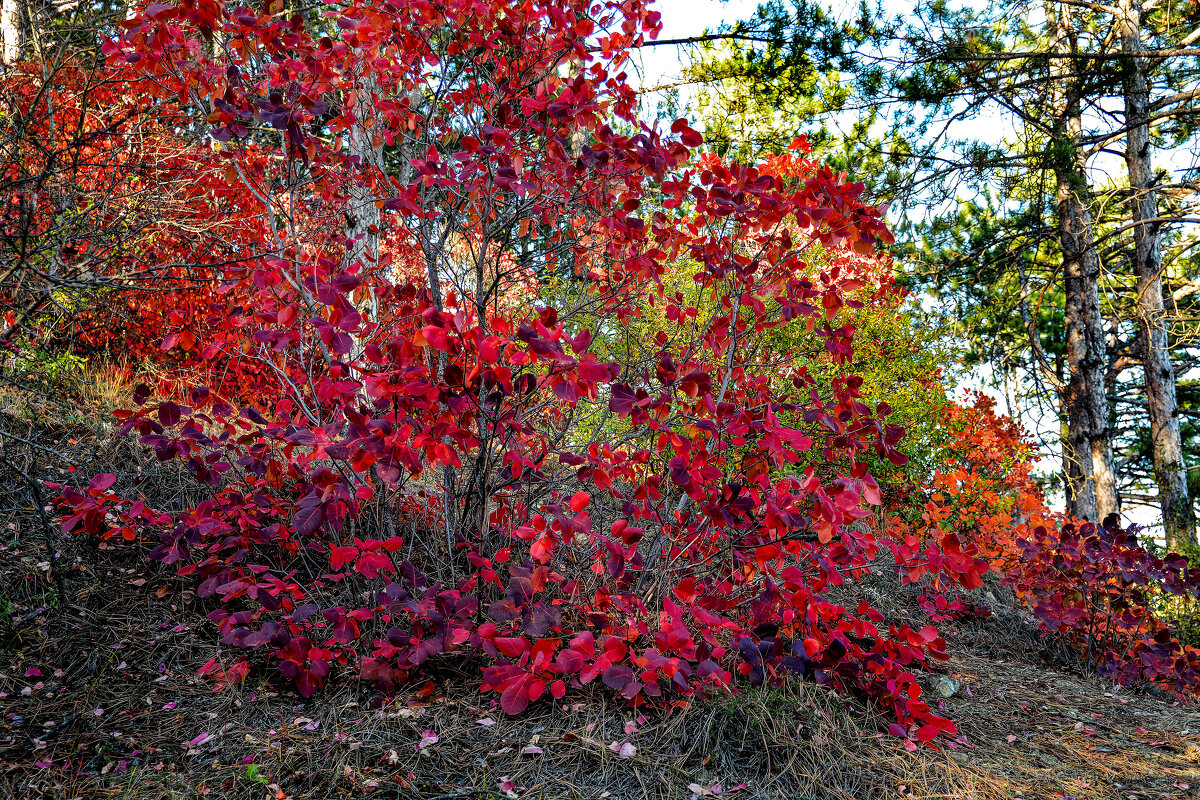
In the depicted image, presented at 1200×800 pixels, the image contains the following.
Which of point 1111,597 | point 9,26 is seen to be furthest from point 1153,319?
point 9,26

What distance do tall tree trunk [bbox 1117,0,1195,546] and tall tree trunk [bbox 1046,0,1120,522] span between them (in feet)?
1.47

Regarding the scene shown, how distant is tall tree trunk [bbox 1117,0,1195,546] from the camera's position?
6785mm

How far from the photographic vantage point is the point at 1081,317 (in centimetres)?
730

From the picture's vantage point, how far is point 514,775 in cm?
195

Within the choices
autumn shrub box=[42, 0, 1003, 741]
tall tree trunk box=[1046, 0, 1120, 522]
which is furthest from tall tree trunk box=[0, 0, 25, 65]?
tall tree trunk box=[1046, 0, 1120, 522]

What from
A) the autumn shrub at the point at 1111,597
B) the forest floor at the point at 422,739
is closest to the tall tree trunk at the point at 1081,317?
the autumn shrub at the point at 1111,597

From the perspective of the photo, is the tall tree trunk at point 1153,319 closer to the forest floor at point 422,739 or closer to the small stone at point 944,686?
the forest floor at point 422,739

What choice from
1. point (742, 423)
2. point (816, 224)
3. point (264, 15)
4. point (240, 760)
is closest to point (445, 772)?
point (240, 760)

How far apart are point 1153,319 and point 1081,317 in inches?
24.2

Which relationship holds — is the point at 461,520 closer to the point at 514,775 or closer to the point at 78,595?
the point at 514,775

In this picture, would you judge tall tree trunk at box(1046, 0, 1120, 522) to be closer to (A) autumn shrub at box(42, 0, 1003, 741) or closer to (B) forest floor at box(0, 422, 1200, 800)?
(B) forest floor at box(0, 422, 1200, 800)

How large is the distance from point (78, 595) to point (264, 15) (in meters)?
2.45

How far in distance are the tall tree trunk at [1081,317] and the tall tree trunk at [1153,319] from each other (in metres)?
0.45

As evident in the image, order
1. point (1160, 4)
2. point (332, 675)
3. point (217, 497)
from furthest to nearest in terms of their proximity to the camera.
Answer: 1. point (1160, 4)
2. point (217, 497)
3. point (332, 675)
